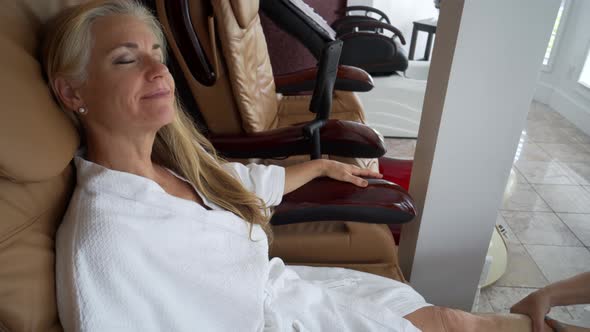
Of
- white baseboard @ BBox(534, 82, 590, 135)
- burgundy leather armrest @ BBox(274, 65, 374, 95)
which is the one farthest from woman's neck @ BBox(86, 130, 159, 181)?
white baseboard @ BBox(534, 82, 590, 135)

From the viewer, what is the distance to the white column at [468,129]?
38.2 inches

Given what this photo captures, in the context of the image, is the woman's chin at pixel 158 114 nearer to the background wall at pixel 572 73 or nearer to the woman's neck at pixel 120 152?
the woman's neck at pixel 120 152

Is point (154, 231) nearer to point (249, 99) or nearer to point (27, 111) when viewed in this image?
point (27, 111)

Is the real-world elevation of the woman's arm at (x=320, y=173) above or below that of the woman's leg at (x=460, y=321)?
above

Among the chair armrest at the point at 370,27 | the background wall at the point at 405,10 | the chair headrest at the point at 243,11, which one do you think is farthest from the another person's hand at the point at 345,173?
the background wall at the point at 405,10

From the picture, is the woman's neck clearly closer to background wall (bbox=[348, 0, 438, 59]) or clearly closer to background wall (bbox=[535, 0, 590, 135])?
background wall (bbox=[535, 0, 590, 135])

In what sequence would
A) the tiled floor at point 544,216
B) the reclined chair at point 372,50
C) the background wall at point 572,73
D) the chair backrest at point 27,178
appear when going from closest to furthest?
the chair backrest at point 27,178 < the tiled floor at point 544,216 < the reclined chair at point 372,50 < the background wall at point 572,73

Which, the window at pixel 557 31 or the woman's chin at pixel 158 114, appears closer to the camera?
the woman's chin at pixel 158 114

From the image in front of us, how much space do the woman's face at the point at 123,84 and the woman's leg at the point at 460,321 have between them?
679 mm

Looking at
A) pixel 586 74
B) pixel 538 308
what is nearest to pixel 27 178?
pixel 538 308

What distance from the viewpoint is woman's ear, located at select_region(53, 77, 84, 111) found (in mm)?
749

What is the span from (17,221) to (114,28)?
1.21 ft

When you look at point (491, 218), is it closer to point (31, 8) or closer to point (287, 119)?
point (287, 119)

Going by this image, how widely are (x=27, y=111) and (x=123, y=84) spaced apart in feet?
0.55
